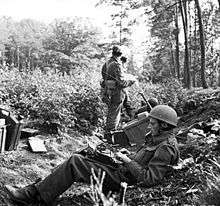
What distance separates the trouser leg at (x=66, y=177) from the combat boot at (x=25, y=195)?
3.7 inches

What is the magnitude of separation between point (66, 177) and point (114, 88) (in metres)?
5.03

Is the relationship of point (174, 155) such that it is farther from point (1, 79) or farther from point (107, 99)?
point (1, 79)

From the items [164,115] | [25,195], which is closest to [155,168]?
[164,115]

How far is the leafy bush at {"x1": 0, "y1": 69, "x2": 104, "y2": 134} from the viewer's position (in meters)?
8.30

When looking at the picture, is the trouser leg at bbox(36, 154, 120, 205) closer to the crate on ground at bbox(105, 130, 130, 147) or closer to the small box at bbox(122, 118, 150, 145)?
the small box at bbox(122, 118, 150, 145)

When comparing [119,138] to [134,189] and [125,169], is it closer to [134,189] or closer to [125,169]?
[134,189]

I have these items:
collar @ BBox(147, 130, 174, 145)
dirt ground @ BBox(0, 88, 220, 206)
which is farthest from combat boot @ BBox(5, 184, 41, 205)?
collar @ BBox(147, 130, 174, 145)

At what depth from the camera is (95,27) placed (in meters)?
50.9

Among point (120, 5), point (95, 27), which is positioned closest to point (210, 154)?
point (120, 5)

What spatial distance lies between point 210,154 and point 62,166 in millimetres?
2146

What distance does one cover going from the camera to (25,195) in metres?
4.24

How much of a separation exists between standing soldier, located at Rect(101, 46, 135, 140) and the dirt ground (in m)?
1.20

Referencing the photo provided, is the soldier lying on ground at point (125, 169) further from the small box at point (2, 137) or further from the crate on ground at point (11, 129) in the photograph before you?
the crate on ground at point (11, 129)

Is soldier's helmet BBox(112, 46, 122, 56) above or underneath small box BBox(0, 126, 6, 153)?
above
